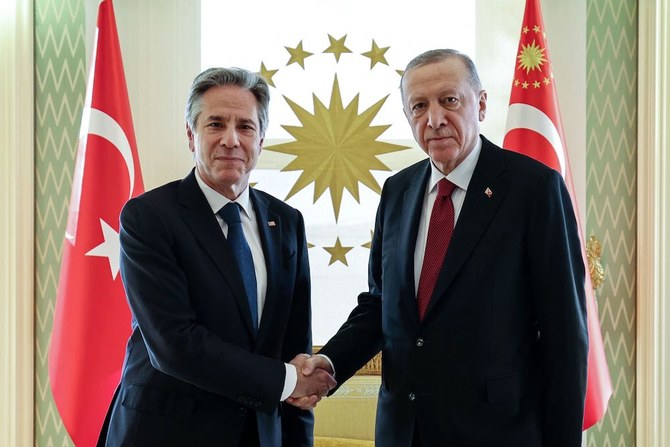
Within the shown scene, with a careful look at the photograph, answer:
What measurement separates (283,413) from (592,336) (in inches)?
53.8

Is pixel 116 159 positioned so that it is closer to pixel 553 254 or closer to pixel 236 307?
pixel 236 307

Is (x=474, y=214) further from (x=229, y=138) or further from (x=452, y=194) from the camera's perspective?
(x=229, y=138)

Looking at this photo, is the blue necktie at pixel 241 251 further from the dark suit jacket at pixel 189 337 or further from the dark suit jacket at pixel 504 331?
the dark suit jacket at pixel 504 331

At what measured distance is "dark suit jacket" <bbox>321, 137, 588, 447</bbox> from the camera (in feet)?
5.55

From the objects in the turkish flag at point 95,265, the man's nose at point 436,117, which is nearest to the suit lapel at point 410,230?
the man's nose at point 436,117

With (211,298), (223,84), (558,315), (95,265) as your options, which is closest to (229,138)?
(223,84)

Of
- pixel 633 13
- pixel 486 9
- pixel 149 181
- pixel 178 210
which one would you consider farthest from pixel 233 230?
pixel 633 13

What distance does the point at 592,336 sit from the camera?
2.80 metres

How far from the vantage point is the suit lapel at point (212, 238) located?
72.1 inches

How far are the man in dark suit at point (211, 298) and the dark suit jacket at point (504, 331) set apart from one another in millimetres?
365

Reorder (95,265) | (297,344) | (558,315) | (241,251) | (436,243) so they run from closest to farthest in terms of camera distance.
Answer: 1. (558,315)
2. (436,243)
3. (241,251)
4. (297,344)
5. (95,265)

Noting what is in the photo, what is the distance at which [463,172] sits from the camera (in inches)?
73.2

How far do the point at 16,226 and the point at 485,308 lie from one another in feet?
6.93

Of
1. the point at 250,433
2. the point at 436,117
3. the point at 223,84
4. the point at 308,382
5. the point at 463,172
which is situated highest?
the point at 223,84
